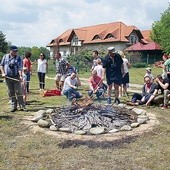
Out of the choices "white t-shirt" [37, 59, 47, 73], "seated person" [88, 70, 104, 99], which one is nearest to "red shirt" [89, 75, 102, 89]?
"seated person" [88, 70, 104, 99]

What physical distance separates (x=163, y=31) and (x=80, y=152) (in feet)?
152

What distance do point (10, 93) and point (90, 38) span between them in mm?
50031

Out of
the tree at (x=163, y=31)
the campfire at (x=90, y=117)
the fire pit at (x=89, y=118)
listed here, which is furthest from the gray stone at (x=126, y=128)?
the tree at (x=163, y=31)

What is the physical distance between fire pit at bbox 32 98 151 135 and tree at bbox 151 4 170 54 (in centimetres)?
3801

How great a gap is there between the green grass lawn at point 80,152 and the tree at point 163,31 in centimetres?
3979

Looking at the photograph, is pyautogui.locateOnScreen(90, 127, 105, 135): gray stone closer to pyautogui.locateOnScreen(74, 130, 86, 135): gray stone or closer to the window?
pyautogui.locateOnScreen(74, 130, 86, 135): gray stone

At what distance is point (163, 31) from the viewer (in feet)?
164

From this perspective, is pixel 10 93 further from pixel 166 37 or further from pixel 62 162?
pixel 166 37

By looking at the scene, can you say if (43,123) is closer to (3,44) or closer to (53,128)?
(53,128)

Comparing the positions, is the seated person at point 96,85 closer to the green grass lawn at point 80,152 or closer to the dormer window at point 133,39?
the green grass lawn at point 80,152

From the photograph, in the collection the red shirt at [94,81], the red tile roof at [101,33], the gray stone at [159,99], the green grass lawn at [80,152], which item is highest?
the red tile roof at [101,33]

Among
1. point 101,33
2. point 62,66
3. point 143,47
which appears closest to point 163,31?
point 143,47

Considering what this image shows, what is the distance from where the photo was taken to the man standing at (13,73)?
29.7 ft

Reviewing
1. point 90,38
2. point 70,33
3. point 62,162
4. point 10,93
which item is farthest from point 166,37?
point 62,162
